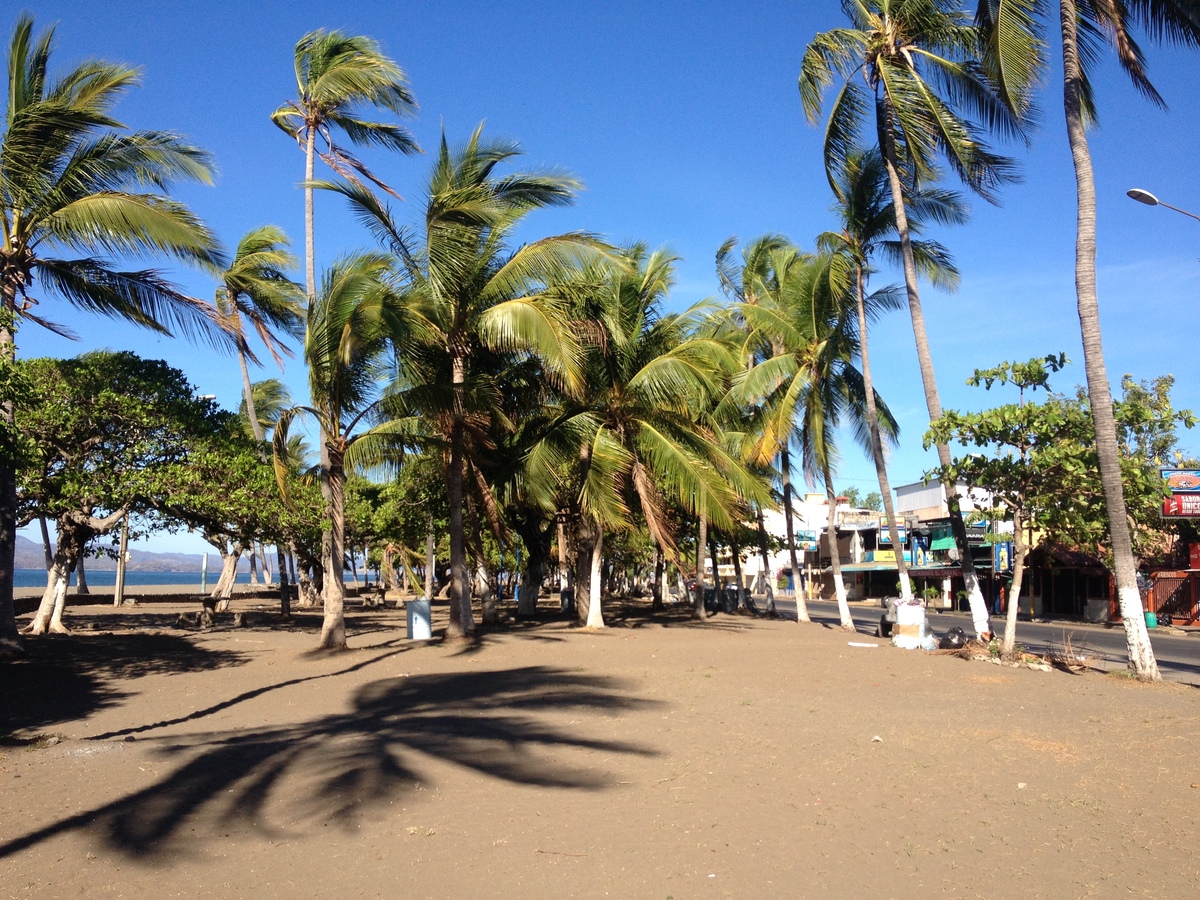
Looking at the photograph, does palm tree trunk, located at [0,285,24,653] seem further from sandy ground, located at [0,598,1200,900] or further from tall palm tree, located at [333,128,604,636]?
tall palm tree, located at [333,128,604,636]

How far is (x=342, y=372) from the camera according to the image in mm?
14570

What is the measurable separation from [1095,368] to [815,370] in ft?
31.4

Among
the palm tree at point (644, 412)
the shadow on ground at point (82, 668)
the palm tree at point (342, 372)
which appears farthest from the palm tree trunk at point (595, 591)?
the shadow on ground at point (82, 668)

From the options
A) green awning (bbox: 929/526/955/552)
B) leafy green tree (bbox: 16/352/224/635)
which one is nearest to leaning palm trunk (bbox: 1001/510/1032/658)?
leafy green tree (bbox: 16/352/224/635)

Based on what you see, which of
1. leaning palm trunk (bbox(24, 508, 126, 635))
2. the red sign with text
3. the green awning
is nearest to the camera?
leaning palm trunk (bbox(24, 508, 126, 635))

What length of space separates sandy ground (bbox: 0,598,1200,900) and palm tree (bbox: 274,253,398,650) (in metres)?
3.01

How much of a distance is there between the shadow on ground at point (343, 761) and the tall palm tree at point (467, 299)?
19.0 feet

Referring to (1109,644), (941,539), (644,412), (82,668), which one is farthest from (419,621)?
(941,539)

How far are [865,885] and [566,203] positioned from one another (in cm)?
1395

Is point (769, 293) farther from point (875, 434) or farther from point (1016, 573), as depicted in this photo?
point (1016, 573)

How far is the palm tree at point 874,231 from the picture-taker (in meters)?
19.6

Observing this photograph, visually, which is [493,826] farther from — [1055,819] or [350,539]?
[350,539]

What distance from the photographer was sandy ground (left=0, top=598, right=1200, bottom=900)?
5129 millimetres

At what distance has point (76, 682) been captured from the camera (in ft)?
40.1
